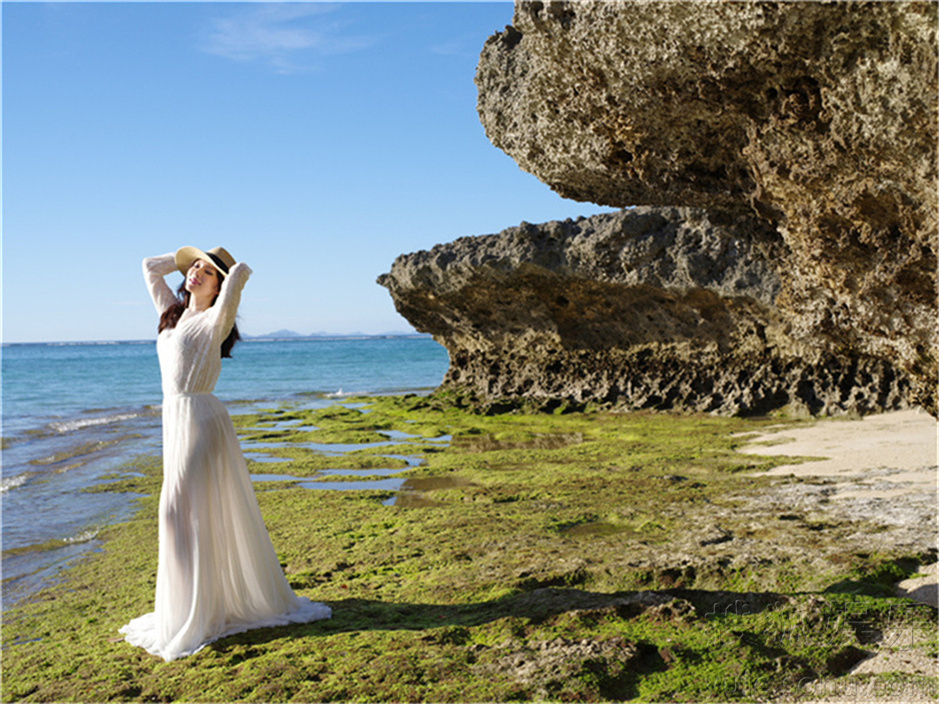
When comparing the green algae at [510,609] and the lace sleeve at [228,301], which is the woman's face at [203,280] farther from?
the green algae at [510,609]

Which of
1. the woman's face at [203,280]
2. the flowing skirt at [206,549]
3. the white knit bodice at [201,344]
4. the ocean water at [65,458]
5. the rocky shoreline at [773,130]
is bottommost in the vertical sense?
the ocean water at [65,458]

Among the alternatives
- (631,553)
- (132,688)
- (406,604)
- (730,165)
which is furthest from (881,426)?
(132,688)

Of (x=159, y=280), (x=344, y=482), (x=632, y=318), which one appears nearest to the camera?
(x=159, y=280)

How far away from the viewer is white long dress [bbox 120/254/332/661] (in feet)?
16.3

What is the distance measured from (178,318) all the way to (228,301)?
55cm

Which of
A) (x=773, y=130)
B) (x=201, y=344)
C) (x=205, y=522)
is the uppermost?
(x=773, y=130)

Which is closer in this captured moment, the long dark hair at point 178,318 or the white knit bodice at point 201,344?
the white knit bodice at point 201,344

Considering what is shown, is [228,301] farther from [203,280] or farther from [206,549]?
[206,549]

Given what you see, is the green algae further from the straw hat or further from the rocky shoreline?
the straw hat

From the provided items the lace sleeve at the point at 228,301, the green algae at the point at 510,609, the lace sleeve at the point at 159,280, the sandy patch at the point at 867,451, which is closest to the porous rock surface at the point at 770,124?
the green algae at the point at 510,609

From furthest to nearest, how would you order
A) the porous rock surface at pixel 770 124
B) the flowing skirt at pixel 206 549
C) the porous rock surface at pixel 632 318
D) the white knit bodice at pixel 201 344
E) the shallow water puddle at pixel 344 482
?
the porous rock surface at pixel 632 318 → the shallow water puddle at pixel 344 482 → the white knit bodice at pixel 201 344 → the flowing skirt at pixel 206 549 → the porous rock surface at pixel 770 124

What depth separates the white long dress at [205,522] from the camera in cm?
498

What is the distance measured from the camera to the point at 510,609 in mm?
5246

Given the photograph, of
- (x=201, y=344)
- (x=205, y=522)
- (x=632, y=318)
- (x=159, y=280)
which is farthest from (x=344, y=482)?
(x=632, y=318)
